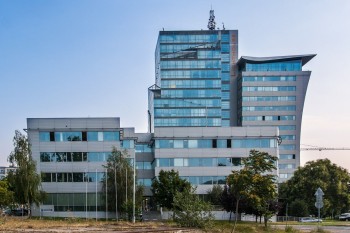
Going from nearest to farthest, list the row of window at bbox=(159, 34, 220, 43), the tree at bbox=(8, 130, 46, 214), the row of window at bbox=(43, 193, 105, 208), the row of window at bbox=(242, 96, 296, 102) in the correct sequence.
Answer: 1. the tree at bbox=(8, 130, 46, 214)
2. the row of window at bbox=(43, 193, 105, 208)
3. the row of window at bbox=(242, 96, 296, 102)
4. the row of window at bbox=(159, 34, 220, 43)

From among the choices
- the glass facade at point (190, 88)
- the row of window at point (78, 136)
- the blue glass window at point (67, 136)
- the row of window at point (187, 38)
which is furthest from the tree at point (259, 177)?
the row of window at point (187, 38)

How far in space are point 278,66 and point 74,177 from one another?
88862 millimetres

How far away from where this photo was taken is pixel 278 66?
138m

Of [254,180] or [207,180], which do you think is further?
[207,180]

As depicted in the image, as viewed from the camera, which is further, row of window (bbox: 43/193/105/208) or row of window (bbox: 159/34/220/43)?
row of window (bbox: 159/34/220/43)

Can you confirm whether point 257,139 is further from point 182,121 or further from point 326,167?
point 182,121

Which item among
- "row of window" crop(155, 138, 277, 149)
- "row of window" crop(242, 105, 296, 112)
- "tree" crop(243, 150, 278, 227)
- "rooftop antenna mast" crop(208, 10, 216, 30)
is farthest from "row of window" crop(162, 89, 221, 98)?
"tree" crop(243, 150, 278, 227)

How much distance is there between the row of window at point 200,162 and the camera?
217 ft

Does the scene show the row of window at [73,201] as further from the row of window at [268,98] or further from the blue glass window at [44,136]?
the row of window at [268,98]

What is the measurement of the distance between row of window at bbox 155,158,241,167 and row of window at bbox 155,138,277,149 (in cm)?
180

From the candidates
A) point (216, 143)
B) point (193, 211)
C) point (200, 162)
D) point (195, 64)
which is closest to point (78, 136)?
point (200, 162)

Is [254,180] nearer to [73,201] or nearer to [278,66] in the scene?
[73,201]

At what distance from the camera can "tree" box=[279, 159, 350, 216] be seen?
7469 centimetres

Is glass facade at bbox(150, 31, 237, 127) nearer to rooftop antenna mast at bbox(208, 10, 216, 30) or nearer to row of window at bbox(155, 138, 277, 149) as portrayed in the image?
rooftop antenna mast at bbox(208, 10, 216, 30)
